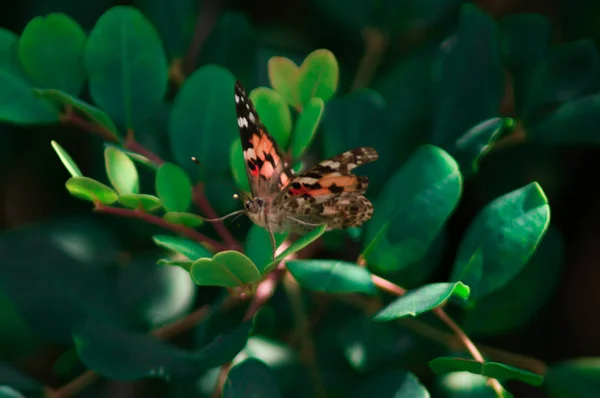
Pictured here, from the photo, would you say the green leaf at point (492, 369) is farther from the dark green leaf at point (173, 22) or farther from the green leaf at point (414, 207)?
the dark green leaf at point (173, 22)

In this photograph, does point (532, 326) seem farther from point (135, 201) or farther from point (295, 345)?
point (135, 201)

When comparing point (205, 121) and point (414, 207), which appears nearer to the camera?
point (414, 207)

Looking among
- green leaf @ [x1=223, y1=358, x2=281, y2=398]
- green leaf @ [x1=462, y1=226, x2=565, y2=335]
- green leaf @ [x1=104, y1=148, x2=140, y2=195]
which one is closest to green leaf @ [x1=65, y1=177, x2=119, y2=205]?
green leaf @ [x1=104, y1=148, x2=140, y2=195]

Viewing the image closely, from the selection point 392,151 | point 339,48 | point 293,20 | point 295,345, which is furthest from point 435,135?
point 293,20

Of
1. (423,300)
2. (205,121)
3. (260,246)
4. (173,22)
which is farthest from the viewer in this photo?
(173,22)

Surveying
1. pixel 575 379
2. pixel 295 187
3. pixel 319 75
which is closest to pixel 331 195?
pixel 295 187

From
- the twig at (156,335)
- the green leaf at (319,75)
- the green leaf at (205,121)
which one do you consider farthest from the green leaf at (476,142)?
the twig at (156,335)

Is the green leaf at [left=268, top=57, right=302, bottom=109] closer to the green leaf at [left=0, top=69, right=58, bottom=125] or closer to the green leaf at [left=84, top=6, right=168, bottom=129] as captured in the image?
the green leaf at [left=84, top=6, right=168, bottom=129]

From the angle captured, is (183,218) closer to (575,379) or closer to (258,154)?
(258,154)
